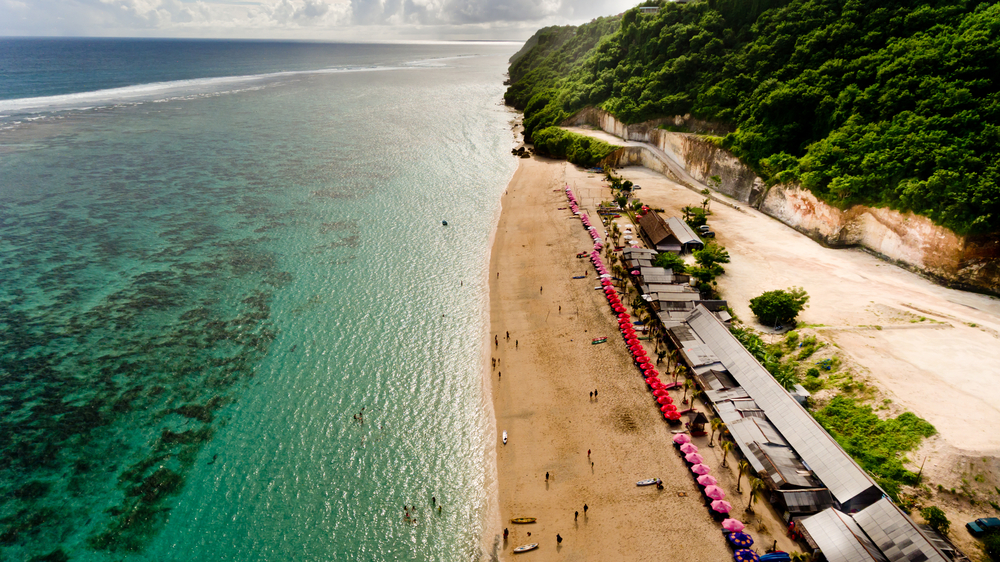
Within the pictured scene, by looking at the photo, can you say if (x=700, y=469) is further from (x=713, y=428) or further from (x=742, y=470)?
(x=713, y=428)

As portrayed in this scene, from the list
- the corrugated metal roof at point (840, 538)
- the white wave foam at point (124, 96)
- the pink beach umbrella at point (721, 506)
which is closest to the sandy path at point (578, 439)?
the pink beach umbrella at point (721, 506)

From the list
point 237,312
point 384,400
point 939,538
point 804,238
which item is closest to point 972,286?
point 804,238

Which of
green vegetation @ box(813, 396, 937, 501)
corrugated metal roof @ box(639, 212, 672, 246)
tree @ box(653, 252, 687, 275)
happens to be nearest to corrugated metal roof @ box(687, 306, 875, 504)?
green vegetation @ box(813, 396, 937, 501)

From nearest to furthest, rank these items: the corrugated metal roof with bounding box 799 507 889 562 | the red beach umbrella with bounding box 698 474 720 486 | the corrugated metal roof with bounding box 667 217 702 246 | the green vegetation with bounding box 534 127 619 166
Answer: the corrugated metal roof with bounding box 799 507 889 562 → the red beach umbrella with bounding box 698 474 720 486 → the corrugated metal roof with bounding box 667 217 702 246 → the green vegetation with bounding box 534 127 619 166

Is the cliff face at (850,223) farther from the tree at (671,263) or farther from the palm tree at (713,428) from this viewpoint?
the palm tree at (713,428)

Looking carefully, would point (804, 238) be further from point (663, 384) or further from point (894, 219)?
point (663, 384)

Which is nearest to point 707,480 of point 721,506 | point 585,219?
point 721,506

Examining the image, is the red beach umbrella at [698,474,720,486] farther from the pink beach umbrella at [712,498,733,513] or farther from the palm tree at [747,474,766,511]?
the palm tree at [747,474,766,511]
